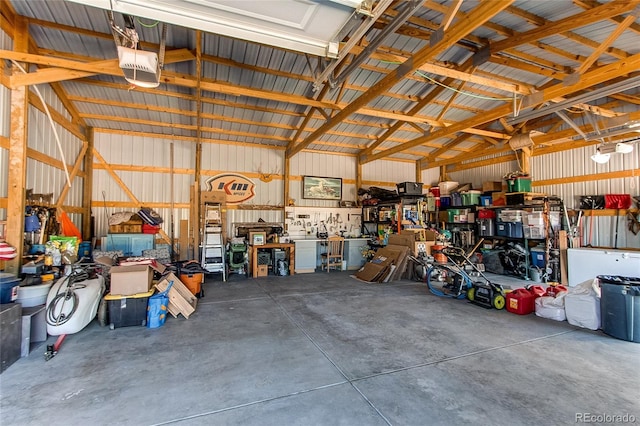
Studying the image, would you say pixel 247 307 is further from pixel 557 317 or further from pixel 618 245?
pixel 618 245

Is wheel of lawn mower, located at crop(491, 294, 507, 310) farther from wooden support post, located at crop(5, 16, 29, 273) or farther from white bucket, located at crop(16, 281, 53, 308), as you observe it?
wooden support post, located at crop(5, 16, 29, 273)

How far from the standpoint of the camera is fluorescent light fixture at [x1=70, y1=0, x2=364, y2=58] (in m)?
1.55

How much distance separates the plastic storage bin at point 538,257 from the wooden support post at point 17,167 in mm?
9849

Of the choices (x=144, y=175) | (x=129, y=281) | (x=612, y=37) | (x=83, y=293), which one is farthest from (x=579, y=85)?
(x=144, y=175)

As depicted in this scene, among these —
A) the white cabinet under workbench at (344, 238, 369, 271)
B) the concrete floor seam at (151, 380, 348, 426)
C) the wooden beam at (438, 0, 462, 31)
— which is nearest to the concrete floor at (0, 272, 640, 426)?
the concrete floor seam at (151, 380, 348, 426)

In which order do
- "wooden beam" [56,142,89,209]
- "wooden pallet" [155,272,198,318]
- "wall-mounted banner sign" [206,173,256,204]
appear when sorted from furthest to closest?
"wall-mounted banner sign" [206,173,256,204]
"wooden beam" [56,142,89,209]
"wooden pallet" [155,272,198,318]

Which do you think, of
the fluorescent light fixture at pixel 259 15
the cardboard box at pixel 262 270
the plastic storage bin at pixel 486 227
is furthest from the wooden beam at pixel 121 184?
the plastic storage bin at pixel 486 227

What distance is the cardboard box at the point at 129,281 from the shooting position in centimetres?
374

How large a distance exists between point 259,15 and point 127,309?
3813 millimetres

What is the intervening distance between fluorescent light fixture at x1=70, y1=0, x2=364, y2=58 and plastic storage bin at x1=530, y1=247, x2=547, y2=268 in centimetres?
754

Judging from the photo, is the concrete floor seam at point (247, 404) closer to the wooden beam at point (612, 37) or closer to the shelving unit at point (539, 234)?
the wooden beam at point (612, 37)

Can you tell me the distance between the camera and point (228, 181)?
8.12m

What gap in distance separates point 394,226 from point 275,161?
4.03 metres

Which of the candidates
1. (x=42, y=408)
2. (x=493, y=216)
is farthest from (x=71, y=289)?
(x=493, y=216)
